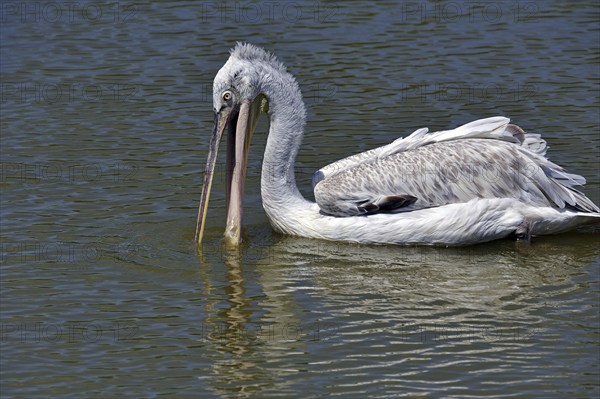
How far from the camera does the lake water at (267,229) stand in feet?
23.7

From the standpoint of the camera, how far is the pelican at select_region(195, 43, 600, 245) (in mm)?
9250

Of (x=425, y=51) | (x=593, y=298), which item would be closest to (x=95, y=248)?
(x=593, y=298)

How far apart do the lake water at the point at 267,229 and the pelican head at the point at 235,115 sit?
24 cm

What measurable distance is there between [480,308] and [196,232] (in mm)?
2285

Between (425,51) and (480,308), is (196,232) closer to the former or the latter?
(480,308)

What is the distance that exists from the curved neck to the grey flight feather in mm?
263

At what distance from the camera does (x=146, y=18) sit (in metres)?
15.0

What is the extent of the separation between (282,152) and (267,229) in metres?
0.60

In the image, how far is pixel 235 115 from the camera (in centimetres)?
952
